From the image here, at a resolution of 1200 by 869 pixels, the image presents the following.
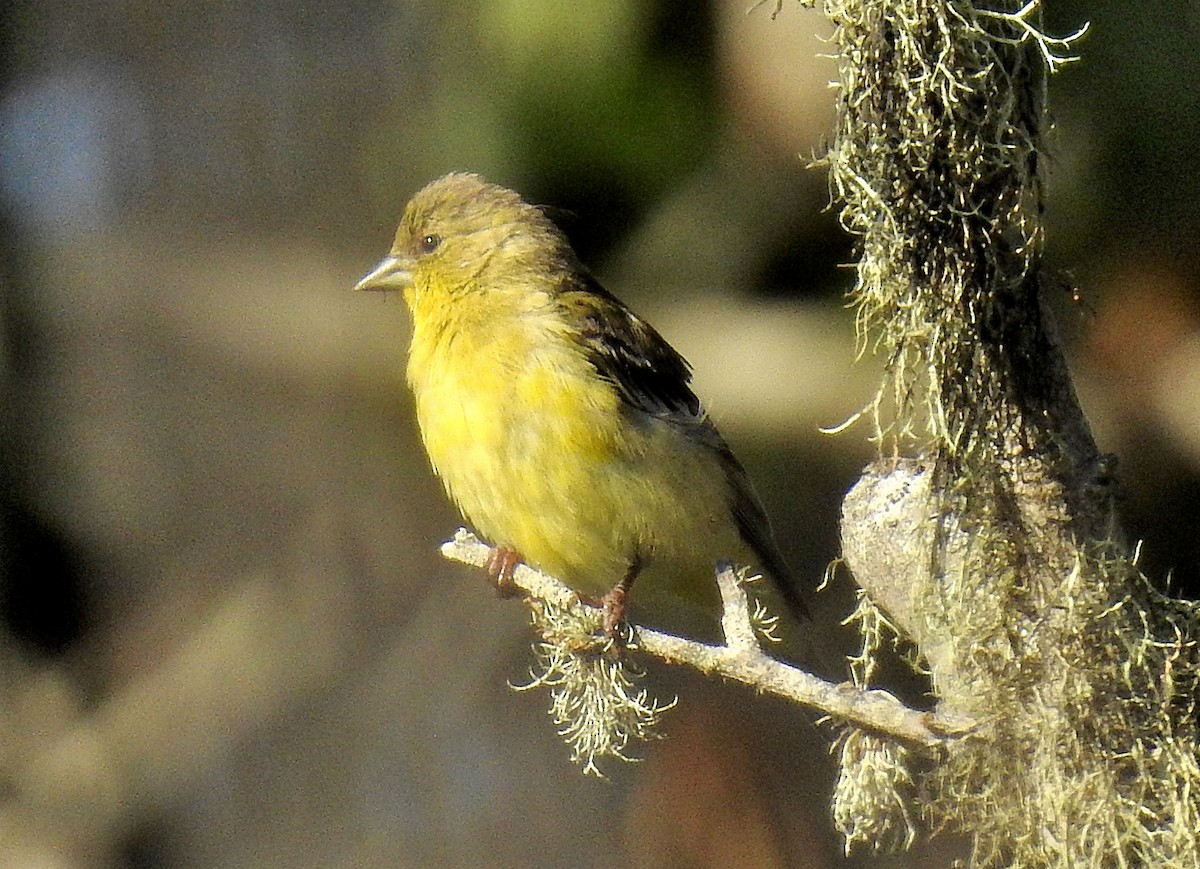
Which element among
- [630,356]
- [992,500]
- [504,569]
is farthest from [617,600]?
[992,500]

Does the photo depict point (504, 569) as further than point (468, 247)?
No

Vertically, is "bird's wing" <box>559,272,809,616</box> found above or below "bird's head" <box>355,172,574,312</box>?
below

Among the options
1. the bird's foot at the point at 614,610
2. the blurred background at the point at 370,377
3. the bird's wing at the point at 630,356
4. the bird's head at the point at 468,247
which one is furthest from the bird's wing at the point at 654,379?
the blurred background at the point at 370,377

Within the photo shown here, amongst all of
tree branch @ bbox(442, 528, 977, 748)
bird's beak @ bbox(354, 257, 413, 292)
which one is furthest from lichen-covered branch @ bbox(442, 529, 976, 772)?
bird's beak @ bbox(354, 257, 413, 292)

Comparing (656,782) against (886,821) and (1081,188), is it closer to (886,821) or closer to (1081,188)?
(1081,188)

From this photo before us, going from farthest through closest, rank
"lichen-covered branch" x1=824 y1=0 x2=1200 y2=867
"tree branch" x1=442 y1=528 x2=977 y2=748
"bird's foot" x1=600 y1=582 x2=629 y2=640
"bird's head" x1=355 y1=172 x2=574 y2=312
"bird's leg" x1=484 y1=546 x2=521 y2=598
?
1. "bird's head" x1=355 y1=172 x2=574 y2=312
2. "bird's leg" x1=484 y1=546 x2=521 y2=598
3. "bird's foot" x1=600 y1=582 x2=629 y2=640
4. "tree branch" x1=442 y1=528 x2=977 y2=748
5. "lichen-covered branch" x1=824 y1=0 x2=1200 y2=867

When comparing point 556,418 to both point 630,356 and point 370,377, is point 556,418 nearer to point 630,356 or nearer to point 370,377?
point 630,356

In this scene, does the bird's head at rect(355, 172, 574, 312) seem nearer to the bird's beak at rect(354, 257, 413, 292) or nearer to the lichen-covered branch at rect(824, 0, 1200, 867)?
the bird's beak at rect(354, 257, 413, 292)
